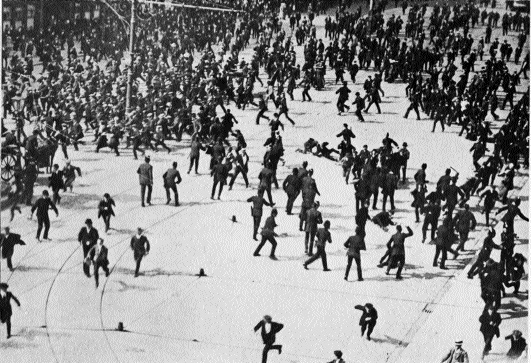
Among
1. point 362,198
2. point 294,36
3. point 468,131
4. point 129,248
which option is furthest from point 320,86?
point 129,248

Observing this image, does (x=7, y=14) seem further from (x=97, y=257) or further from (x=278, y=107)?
(x=97, y=257)

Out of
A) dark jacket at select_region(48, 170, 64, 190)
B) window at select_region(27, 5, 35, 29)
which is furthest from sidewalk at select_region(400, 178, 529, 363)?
window at select_region(27, 5, 35, 29)

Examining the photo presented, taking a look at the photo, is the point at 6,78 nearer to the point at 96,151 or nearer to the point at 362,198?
the point at 96,151

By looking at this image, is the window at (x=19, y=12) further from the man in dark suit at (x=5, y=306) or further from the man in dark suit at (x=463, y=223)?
the man in dark suit at (x=5, y=306)

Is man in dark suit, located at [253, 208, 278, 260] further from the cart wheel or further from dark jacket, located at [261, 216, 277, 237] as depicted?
the cart wheel

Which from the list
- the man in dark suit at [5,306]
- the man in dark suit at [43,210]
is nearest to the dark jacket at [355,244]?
the man in dark suit at [43,210]

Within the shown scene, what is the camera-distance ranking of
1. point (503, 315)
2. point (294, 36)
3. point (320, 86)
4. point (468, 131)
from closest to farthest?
point (503, 315), point (468, 131), point (320, 86), point (294, 36)
